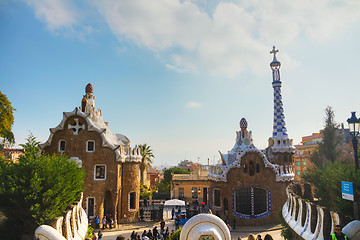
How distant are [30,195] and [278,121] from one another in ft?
79.8

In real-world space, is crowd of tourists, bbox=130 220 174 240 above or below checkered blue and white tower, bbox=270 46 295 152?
below

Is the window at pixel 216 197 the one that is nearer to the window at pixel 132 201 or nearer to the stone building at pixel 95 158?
the window at pixel 132 201

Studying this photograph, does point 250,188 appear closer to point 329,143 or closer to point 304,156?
point 329,143

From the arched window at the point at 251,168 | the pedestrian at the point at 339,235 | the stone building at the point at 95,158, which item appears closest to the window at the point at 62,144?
the stone building at the point at 95,158

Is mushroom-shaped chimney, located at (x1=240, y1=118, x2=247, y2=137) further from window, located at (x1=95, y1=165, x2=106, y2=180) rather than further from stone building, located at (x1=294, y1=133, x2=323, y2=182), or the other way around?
stone building, located at (x1=294, y1=133, x2=323, y2=182)

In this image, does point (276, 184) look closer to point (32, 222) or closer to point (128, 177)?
point (128, 177)

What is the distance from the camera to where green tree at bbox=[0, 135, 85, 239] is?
10109 millimetres

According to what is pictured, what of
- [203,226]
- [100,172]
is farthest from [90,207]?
[203,226]

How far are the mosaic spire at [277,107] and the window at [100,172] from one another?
55.8 ft

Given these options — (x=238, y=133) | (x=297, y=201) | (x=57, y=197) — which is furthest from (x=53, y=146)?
(x=297, y=201)

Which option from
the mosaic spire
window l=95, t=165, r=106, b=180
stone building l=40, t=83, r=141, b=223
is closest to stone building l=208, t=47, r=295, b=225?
the mosaic spire

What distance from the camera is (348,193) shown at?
8469mm

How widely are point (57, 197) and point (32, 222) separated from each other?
3.93 ft

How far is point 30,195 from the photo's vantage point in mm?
10039
